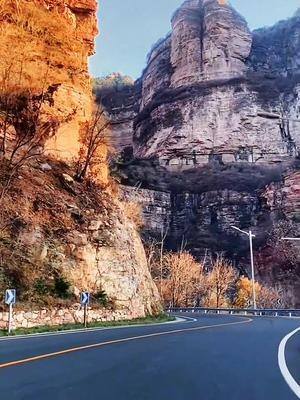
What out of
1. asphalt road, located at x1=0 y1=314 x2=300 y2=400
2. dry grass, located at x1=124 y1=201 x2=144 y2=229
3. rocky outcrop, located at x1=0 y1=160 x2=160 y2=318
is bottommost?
asphalt road, located at x1=0 y1=314 x2=300 y2=400

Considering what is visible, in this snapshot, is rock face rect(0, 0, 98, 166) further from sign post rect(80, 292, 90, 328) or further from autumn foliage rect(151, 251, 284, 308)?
autumn foliage rect(151, 251, 284, 308)

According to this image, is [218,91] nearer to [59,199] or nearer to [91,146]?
[91,146]

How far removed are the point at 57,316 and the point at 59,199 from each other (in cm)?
814

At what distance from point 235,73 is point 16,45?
90362 millimetres

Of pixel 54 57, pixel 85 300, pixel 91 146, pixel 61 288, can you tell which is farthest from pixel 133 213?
pixel 85 300

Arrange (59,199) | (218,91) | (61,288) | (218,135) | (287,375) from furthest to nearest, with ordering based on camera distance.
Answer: (218,91) < (218,135) < (59,199) < (61,288) < (287,375)

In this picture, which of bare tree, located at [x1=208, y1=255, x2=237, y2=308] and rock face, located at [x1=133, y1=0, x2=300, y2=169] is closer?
bare tree, located at [x1=208, y1=255, x2=237, y2=308]

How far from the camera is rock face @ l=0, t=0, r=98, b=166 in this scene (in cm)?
3162

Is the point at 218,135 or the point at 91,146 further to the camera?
the point at 218,135

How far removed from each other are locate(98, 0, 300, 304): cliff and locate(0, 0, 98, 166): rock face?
3681 cm

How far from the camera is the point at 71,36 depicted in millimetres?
36000

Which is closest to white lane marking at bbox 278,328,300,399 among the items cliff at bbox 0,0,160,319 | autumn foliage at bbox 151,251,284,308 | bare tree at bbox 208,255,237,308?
cliff at bbox 0,0,160,319

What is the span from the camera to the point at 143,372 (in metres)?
7.64

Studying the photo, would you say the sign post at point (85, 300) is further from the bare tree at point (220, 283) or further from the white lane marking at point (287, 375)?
the bare tree at point (220, 283)
